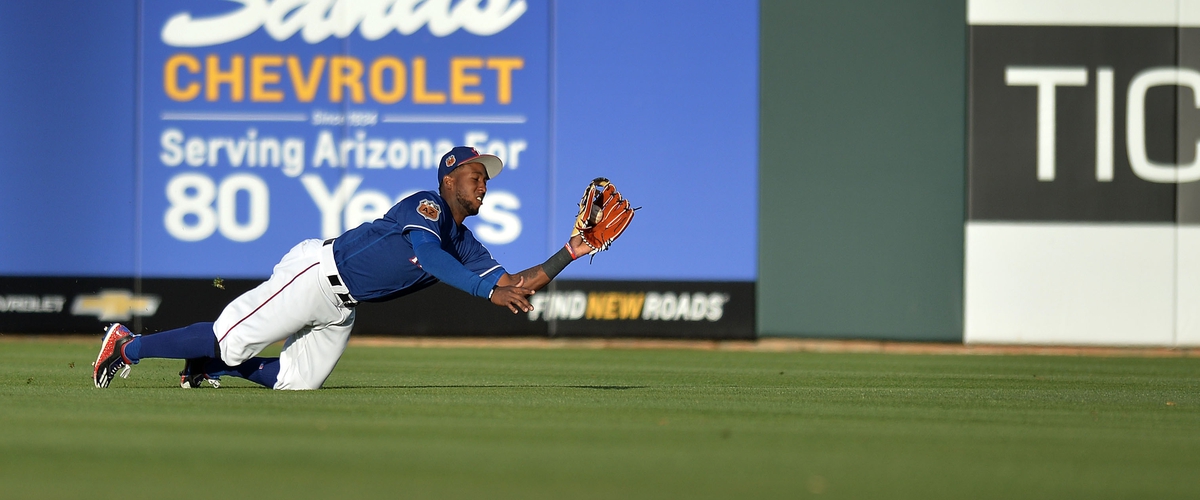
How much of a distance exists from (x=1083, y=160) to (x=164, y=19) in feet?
34.7

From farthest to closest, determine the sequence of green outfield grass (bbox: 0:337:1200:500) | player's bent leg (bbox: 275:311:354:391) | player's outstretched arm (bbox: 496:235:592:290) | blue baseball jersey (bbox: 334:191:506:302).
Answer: player's bent leg (bbox: 275:311:354:391)
blue baseball jersey (bbox: 334:191:506:302)
player's outstretched arm (bbox: 496:235:592:290)
green outfield grass (bbox: 0:337:1200:500)

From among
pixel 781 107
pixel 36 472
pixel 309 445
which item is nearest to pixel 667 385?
pixel 309 445

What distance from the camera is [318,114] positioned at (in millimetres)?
15336

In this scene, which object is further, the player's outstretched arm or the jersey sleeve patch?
the jersey sleeve patch

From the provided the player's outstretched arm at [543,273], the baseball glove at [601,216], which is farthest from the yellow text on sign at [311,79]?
the player's outstretched arm at [543,273]

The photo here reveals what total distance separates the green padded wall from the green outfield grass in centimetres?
563

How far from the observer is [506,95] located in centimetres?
Result: 1528

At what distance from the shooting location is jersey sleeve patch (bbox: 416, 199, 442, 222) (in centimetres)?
716

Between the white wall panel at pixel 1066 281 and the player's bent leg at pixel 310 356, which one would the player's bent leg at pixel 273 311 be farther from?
the white wall panel at pixel 1066 281

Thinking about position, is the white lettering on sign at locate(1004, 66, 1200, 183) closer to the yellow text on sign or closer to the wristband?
the yellow text on sign

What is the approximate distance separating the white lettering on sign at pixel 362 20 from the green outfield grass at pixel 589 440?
666 centimetres

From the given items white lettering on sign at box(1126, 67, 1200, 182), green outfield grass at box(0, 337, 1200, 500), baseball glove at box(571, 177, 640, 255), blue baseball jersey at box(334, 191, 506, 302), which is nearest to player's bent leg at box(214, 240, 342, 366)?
blue baseball jersey at box(334, 191, 506, 302)

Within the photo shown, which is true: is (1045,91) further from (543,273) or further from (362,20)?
(543,273)

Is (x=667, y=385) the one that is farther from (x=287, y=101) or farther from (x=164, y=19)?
(x=164, y=19)
